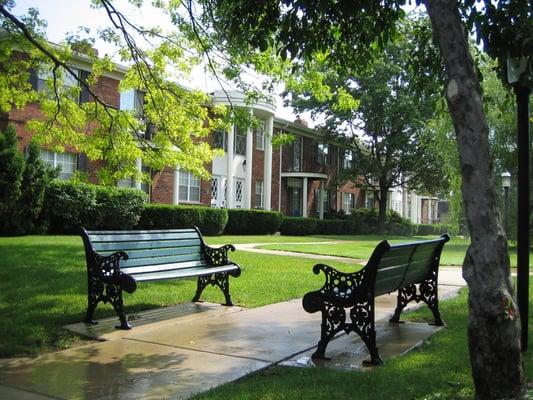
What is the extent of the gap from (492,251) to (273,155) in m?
32.0

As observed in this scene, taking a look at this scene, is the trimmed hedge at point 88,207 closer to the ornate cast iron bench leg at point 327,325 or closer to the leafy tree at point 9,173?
the leafy tree at point 9,173

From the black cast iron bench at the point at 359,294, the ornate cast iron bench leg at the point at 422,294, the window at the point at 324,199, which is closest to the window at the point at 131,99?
the window at the point at 324,199

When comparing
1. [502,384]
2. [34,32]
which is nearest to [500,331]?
[502,384]

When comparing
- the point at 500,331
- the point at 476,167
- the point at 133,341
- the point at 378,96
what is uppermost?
the point at 378,96

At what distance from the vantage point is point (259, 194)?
1361 inches

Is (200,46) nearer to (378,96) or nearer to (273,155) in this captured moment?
(273,155)

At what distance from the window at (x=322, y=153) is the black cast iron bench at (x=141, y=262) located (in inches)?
1296

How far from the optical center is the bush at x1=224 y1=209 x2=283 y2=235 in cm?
2767

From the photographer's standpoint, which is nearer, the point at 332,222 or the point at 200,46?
the point at 200,46

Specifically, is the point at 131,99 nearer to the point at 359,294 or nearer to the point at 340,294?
the point at 340,294

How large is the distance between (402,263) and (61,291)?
483 centimetres

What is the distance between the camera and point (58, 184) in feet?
61.8

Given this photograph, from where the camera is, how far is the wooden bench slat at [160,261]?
7.02 meters

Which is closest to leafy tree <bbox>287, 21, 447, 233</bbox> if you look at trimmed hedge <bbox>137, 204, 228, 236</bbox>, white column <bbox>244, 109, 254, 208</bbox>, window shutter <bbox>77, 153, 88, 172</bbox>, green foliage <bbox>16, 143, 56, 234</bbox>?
white column <bbox>244, 109, 254, 208</bbox>
